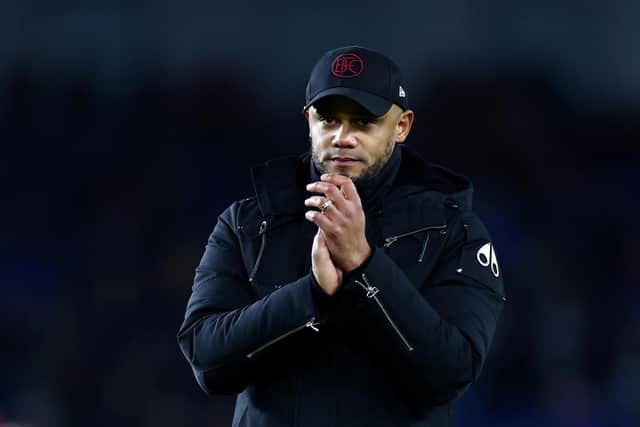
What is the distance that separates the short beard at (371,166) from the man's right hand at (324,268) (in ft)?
0.62

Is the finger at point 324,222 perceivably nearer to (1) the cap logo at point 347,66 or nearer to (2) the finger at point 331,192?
(2) the finger at point 331,192

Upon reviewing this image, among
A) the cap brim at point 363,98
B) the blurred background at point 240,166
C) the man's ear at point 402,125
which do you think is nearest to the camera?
the cap brim at point 363,98

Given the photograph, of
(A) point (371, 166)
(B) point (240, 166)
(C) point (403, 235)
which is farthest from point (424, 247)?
(B) point (240, 166)

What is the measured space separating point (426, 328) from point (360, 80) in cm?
38

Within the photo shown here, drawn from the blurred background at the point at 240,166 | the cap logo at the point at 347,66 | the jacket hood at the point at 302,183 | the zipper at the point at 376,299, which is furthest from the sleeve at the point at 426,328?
the blurred background at the point at 240,166

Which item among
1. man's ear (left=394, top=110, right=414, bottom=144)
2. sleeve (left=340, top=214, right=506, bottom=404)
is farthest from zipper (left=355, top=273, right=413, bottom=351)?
man's ear (left=394, top=110, right=414, bottom=144)

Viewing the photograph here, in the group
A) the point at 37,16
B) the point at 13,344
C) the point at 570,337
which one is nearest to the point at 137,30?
the point at 37,16

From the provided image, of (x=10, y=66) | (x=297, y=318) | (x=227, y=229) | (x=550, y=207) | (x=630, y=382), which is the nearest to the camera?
(x=297, y=318)

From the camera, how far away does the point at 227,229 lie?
1.67m

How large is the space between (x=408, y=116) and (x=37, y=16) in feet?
Answer: 12.4

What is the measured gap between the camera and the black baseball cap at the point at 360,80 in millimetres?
1545

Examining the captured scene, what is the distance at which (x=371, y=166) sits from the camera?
5.15ft

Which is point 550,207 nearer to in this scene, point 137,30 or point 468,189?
point 137,30

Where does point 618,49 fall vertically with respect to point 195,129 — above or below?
above
